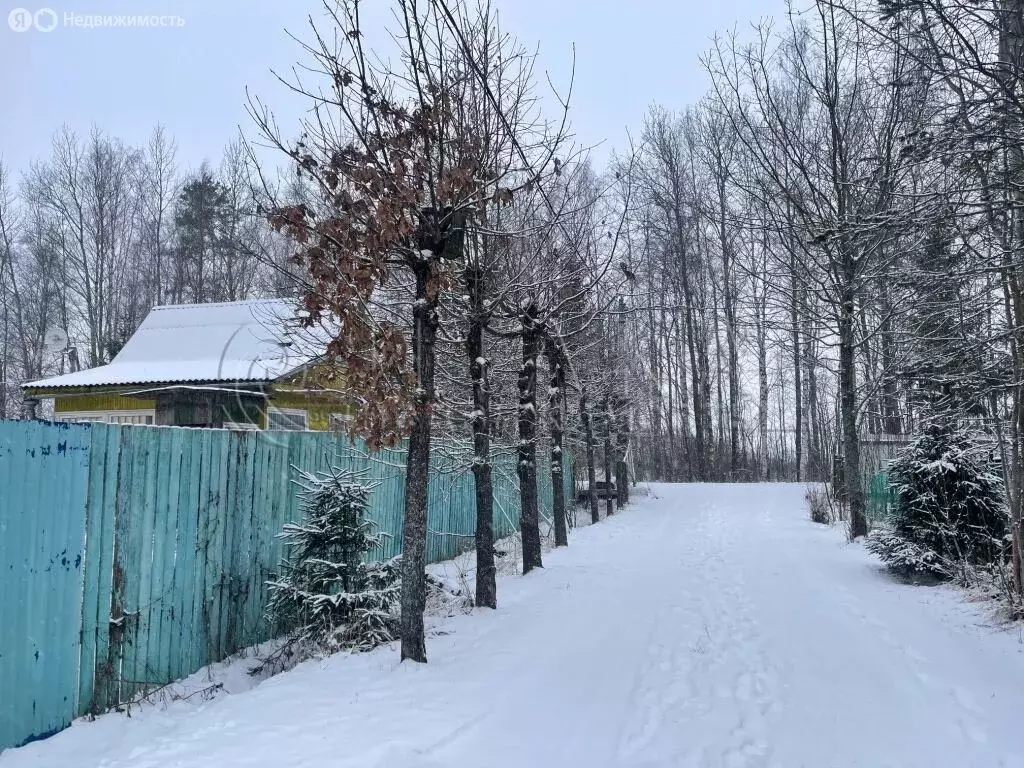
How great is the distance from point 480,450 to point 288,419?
7498 millimetres

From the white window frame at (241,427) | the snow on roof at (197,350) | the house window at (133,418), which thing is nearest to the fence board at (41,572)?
the white window frame at (241,427)

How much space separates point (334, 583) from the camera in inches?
236

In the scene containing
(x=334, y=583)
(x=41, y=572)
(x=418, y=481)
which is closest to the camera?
(x=41, y=572)

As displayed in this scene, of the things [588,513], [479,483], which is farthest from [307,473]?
[588,513]

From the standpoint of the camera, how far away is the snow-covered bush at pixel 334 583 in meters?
5.79

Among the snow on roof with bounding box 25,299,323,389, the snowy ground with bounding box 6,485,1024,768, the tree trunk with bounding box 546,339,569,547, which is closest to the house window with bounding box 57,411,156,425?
the snow on roof with bounding box 25,299,323,389

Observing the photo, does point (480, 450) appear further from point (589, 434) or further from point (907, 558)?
point (589, 434)

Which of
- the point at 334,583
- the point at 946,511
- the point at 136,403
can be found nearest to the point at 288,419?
the point at 136,403

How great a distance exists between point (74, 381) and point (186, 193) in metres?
16.6

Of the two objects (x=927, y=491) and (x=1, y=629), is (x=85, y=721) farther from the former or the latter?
(x=927, y=491)

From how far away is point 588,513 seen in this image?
62.9 ft

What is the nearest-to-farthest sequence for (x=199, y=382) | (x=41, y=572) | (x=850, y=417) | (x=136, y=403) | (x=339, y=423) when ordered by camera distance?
(x=41, y=572)
(x=339, y=423)
(x=850, y=417)
(x=199, y=382)
(x=136, y=403)

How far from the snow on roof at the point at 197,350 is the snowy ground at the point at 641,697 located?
26.5 ft

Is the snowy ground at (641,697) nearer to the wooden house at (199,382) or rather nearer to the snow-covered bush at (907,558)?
the snow-covered bush at (907,558)
